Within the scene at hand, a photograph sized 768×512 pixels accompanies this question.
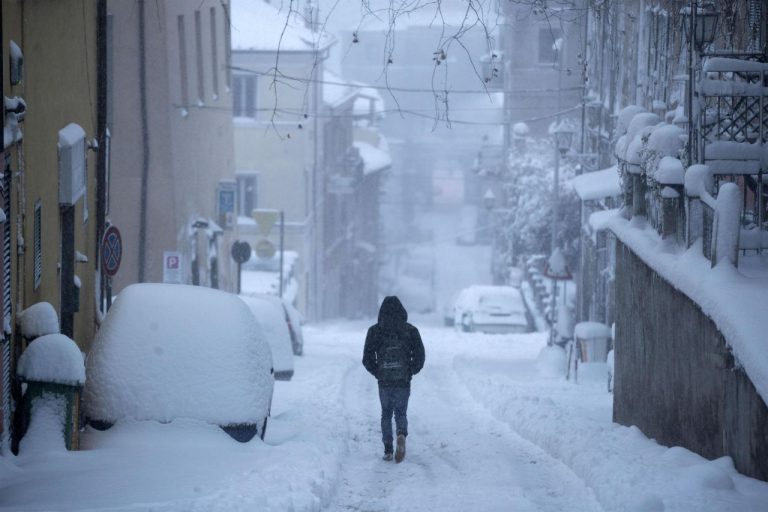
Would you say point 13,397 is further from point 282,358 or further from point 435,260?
A: point 435,260

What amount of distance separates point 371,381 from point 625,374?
25.9 ft

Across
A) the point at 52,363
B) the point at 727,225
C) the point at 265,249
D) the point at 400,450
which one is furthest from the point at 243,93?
the point at 727,225

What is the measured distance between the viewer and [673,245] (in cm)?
1184

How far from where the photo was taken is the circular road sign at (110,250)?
14.9m

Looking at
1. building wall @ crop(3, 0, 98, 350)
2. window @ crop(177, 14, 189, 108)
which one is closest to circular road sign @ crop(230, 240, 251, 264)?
window @ crop(177, 14, 189, 108)

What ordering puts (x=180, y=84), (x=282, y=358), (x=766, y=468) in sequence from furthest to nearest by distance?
1. (x=180, y=84)
2. (x=282, y=358)
3. (x=766, y=468)

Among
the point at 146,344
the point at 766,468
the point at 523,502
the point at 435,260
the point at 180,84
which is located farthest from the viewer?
the point at 435,260

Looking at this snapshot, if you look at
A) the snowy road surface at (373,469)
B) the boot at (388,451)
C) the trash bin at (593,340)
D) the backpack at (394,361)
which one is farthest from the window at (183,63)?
the boot at (388,451)

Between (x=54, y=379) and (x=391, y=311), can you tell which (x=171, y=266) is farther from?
(x=54, y=379)

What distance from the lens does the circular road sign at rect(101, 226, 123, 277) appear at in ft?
49.0

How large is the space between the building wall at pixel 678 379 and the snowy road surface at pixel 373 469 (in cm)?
21

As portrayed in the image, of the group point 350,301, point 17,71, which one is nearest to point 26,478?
point 17,71

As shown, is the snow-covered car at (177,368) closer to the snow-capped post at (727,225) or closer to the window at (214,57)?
the snow-capped post at (727,225)

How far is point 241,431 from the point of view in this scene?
10578mm
